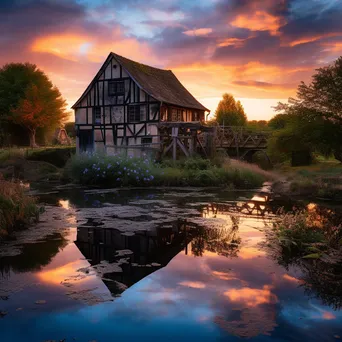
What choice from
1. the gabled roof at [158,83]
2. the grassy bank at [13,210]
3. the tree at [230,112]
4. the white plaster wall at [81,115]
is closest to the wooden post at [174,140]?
the gabled roof at [158,83]

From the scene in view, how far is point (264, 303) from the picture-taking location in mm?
5008

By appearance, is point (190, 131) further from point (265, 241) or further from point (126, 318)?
point (126, 318)

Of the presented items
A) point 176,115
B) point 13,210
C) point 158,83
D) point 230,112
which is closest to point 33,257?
point 13,210

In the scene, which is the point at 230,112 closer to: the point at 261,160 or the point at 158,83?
the point at 261,160

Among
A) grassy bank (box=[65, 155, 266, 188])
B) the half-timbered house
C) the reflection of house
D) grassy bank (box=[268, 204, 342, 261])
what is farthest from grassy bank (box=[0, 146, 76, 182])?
grassy bank (box=[268, 204, 342, 261])

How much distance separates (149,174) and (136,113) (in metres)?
12.7

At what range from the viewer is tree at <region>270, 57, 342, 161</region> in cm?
2438

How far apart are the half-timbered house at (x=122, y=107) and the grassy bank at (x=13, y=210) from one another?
63.0 feet

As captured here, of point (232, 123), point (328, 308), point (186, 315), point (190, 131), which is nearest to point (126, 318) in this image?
point (186, 315)

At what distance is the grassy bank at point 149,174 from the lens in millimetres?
18656

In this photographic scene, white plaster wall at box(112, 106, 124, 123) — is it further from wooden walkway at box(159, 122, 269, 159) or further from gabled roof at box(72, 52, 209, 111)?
wooden walkway at box(159, 122, 269, 159)

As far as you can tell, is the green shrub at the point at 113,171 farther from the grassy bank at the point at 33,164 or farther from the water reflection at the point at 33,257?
the water reflection at the point at 33,257

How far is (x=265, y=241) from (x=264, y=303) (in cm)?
308

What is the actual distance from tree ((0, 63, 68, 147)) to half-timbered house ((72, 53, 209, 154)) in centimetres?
1275
